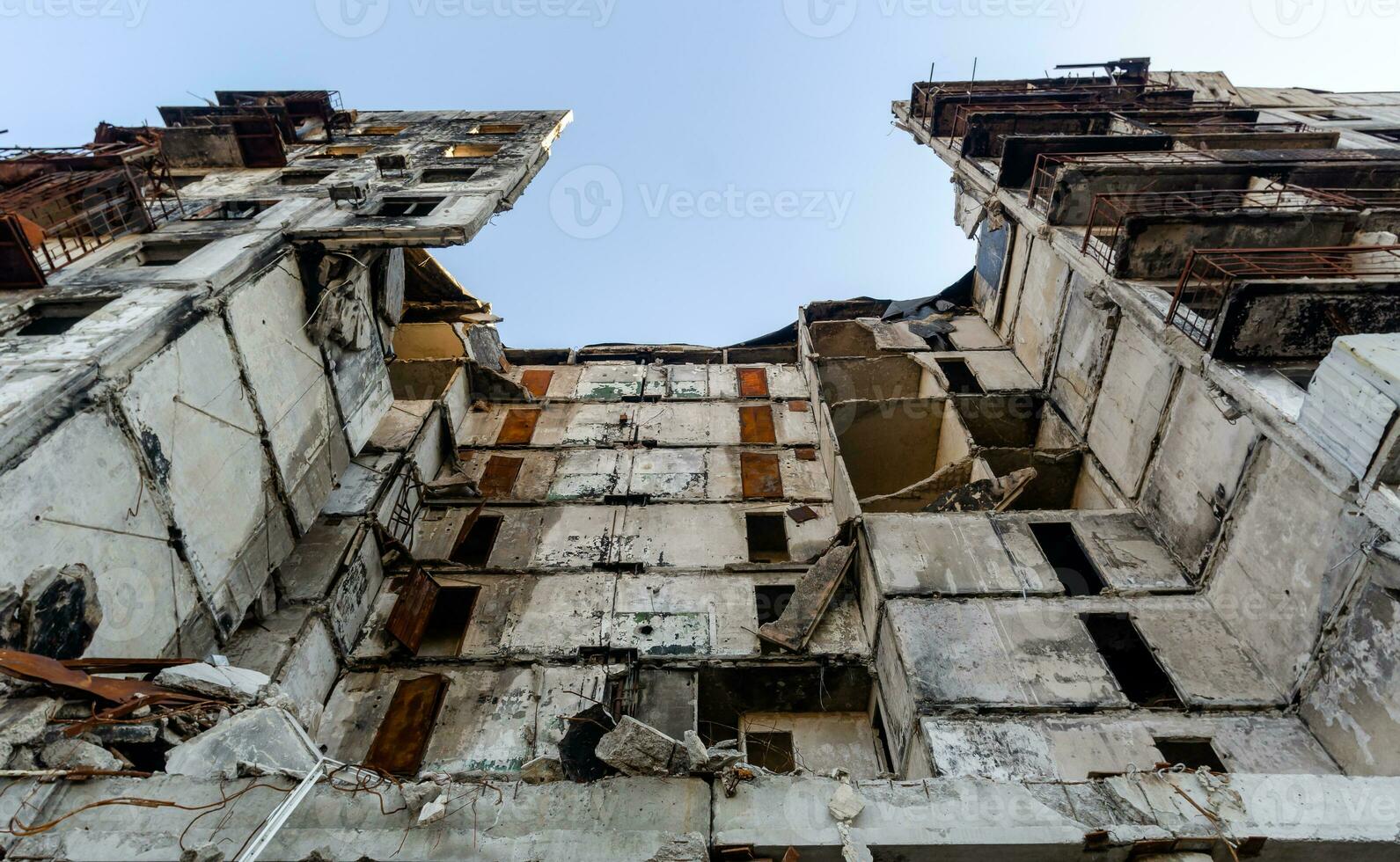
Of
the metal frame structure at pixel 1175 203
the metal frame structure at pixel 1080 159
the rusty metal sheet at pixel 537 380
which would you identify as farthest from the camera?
the rusty metal sheet at pixel 537 380

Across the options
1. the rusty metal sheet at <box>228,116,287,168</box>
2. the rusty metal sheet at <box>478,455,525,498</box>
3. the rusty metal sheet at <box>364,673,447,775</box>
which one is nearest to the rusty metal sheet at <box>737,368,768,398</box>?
the rusty metal sheet at <box>478,455,525,498</box>

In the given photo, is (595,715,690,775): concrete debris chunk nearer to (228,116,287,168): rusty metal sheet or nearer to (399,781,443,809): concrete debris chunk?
(399,781,443,809): concrete debris chunk

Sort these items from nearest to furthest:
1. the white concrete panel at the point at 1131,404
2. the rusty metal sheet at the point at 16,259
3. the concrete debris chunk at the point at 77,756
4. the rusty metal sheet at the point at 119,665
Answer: the concrete debris chunk at the point at 77,756 < the rusty metal sheet at the point at 119,665 < the rusty metal sheet at the point at 16,259 < the white concrete panel at the point at 1131,404

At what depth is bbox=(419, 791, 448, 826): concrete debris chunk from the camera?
565cm

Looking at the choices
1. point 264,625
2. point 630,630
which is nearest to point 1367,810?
point 630,630

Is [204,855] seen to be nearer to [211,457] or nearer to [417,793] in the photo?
[417,793]

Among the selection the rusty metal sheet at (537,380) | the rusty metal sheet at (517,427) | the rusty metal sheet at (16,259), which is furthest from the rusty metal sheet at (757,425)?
the rusty metal sheet at (16,259)

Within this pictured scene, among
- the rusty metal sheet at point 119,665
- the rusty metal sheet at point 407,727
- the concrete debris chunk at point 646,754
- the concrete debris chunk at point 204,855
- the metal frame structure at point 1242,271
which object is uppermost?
the metal frame structure at point 1242,271

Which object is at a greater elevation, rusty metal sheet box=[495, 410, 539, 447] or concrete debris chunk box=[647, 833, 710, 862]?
concrete debris chunk box=[647, 833, 710, 862]

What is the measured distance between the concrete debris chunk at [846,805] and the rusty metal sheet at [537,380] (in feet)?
63.5

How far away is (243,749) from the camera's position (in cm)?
638

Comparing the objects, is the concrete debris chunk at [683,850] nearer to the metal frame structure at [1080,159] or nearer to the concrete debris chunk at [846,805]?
the concrete debris chunk at [846,805]

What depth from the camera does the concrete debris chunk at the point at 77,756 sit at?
6039 millimetres

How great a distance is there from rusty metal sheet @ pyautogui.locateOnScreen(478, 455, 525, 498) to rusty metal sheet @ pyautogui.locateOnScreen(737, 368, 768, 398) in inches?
317
